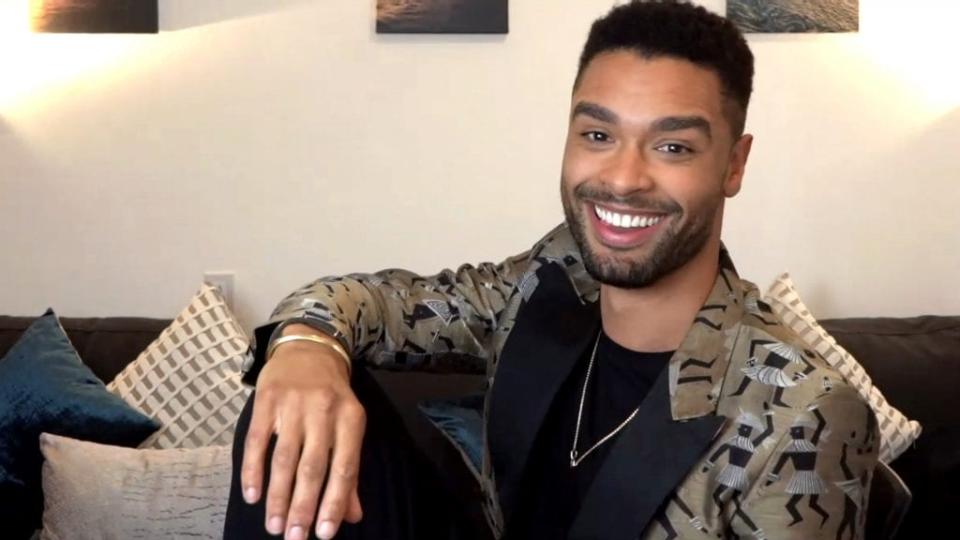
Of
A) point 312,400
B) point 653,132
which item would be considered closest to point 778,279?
point 653,132

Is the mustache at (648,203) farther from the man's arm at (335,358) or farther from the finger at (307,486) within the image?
the finger at (307,486)

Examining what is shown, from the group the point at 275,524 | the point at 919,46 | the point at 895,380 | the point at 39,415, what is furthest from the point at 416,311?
the point at 919,46

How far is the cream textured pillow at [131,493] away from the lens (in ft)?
5.56

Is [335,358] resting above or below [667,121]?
below

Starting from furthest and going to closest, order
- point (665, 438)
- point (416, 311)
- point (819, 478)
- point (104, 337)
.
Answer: point (104, 337) → point (416, 311) → point (665, 438) → point (819, 478)

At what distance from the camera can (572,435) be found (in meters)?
1.41

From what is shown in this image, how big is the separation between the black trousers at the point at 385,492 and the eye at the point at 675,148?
467 mm

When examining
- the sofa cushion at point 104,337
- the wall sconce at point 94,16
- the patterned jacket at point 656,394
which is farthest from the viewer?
the wall sconce at point 94,16

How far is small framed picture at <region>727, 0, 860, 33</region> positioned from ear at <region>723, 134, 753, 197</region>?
3.21 ft

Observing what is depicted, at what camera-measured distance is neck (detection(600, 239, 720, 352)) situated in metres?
1.38

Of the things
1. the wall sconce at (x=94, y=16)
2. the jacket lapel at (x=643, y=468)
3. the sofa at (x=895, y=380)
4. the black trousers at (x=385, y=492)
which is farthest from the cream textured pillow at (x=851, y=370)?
the wall sconce at (x=94, y=16)

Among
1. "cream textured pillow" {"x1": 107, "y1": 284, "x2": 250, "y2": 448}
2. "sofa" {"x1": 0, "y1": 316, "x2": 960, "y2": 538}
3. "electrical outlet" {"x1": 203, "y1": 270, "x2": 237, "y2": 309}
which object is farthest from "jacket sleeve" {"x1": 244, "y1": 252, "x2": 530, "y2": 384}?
"electrical outlet" {"x1": 203, "y1": 270, "x2": 237, "y2": 309}

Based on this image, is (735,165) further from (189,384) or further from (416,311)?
(189,384)

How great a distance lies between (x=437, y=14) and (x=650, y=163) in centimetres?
107
